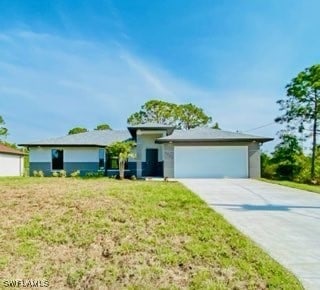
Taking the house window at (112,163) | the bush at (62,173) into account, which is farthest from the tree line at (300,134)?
the bush at (62,173)

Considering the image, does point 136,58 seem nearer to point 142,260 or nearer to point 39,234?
point 39,234

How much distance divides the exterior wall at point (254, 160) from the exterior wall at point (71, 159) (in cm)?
1102

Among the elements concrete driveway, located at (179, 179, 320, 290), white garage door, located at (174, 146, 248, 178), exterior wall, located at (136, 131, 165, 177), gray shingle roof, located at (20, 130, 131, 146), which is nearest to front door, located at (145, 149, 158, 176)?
exterior wall, located at (136, 131, 165, 177)

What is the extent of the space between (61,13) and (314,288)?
12576mm

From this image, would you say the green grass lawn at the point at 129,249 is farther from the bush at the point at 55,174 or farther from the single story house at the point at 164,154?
the bush at the point at 55,174

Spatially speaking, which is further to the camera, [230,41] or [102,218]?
[230,41]

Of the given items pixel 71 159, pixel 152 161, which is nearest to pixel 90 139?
pixel 71 159

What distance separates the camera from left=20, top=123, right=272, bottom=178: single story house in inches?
840

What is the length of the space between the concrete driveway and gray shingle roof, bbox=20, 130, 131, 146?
551 inches

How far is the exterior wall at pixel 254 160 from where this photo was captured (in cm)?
2125

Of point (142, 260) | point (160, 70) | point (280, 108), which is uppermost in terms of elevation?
point (160, 70)

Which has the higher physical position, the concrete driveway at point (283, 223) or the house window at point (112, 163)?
the house window at point (112, 163)

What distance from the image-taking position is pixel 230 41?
1594cm

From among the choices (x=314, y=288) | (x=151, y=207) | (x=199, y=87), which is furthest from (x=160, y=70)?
(x=314, y=288)
